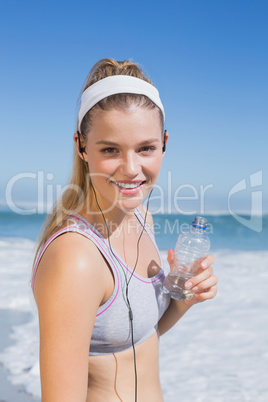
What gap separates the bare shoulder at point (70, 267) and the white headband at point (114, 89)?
57 centimetres

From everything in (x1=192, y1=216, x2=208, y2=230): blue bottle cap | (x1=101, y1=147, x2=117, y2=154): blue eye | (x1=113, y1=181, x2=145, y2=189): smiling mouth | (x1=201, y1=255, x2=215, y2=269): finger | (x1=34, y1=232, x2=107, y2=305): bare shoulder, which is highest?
(x1=101, y1=147, x2=117, y2=154): blue eye

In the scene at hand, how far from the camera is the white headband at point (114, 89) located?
63.6 inches

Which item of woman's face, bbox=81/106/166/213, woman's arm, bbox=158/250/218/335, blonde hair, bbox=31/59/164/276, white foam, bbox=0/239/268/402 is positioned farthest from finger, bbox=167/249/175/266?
white foam, bbox=0/239/268/402

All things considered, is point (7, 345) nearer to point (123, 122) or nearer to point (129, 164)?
point (129, 164)

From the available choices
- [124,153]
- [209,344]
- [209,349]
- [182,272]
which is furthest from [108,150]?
[209,344]

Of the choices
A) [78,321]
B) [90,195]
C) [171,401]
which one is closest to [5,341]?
[171,401]

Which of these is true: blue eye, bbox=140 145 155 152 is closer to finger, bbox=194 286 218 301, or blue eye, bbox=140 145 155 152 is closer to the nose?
the nose

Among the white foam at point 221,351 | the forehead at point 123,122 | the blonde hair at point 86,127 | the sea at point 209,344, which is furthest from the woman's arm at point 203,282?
the white foam at point 221,351

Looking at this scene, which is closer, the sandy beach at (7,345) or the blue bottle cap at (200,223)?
the blue bottle cap at (200,223)

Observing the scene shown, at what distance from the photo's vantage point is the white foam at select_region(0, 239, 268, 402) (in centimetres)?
407

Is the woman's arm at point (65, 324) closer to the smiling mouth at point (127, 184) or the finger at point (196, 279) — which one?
the smiling mouth at point (127, 184)

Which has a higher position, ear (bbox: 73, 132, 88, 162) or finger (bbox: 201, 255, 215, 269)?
ear (bbox: 73, 132, 88, 162)

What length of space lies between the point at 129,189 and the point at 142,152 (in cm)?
17

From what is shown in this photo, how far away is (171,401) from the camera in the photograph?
3975 millimetres
